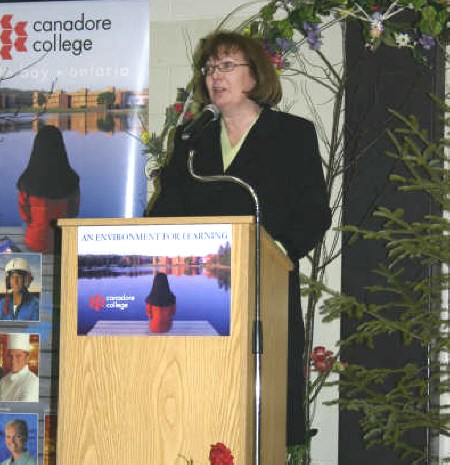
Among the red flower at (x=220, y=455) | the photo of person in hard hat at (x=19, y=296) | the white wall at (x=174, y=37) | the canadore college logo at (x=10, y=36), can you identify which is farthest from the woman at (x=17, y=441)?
the red flower at (x=220, y=455)

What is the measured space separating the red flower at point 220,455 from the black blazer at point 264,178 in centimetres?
86

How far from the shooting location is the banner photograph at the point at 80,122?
4559mm

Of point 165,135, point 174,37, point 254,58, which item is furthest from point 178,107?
point 254,58

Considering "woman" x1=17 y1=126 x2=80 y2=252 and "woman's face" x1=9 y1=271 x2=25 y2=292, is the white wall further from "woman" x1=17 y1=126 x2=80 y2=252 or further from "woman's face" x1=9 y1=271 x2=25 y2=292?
"woman's face" x1=9 y1=271 x2=25 y2=292

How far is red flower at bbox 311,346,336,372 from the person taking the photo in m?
4.16

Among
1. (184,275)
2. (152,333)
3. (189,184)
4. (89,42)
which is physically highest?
(89,42)

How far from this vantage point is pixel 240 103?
115 inches

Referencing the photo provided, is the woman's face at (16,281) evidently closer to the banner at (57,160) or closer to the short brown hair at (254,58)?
the banner at (57,160)

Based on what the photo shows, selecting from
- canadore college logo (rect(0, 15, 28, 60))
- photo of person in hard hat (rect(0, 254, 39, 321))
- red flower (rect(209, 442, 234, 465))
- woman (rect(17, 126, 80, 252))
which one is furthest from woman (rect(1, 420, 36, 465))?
red flower (rect(209, 442, 234, 465))

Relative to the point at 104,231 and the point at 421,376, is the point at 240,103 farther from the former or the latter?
the point at 421,376

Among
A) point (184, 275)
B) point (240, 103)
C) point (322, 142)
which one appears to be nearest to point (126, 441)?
point (184, 275)

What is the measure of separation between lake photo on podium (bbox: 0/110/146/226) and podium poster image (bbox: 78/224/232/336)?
2372mm

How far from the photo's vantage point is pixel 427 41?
13.7ft

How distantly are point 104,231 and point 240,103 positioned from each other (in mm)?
891
